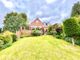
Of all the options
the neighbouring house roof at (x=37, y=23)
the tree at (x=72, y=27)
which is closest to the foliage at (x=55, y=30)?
the tree at (x=72, y=27)

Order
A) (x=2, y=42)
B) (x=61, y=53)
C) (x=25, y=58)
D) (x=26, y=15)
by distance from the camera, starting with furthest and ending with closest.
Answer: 1. (x=26, y=15)
2. (x=2, y=42)
3. (x=61, y=53)
4. (x=25, y=58)

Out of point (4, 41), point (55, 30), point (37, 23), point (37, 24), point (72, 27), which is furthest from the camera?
Result: point (37, 23)

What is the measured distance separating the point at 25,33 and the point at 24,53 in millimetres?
32582

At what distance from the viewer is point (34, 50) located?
33.3 metres

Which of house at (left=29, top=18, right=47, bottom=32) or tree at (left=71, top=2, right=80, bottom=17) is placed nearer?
tree at (left=71, top=2, right=80, bottom=17)

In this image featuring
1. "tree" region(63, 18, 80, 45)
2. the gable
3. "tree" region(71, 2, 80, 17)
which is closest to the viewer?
"tree" region(63, 18, 80, 45)

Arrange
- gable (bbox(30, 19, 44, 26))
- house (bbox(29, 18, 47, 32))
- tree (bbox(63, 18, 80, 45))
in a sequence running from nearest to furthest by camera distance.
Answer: tree (bbox(63, 18, 80, 45)), house (bbox(29, 18, 47, 32)), gable (bbox(30, 19, 44, 26))

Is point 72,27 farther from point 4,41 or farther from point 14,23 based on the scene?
point 14,23

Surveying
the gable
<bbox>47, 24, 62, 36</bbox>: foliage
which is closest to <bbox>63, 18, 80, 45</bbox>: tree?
<bbox>47, 24, 62, 36</bbox>: foliage

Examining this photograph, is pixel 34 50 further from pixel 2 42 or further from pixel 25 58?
pixel 2 42

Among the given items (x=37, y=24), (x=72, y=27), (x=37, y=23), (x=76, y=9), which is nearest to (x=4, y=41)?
(x=72, y=27)

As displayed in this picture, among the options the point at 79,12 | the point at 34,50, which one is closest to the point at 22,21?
the point at 79,12

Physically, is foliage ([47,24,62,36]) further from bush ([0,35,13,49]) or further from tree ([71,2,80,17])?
bush ([0,35,13,49])

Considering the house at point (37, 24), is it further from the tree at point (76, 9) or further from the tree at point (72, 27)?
the tree at point (72, 27)
